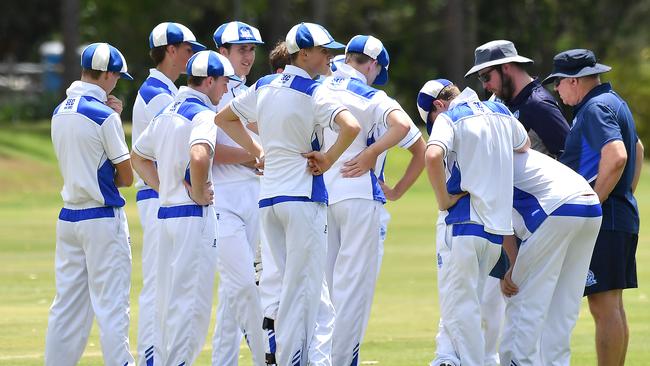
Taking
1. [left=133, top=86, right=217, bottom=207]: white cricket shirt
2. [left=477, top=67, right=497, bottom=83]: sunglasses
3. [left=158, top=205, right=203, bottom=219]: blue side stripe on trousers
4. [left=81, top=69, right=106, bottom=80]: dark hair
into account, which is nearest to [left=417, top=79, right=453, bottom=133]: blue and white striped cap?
[left=477, top=67, right=497, bottom=83]: sunglasses

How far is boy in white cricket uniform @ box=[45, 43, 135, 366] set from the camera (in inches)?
376

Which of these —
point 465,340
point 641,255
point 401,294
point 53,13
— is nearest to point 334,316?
point 465,340

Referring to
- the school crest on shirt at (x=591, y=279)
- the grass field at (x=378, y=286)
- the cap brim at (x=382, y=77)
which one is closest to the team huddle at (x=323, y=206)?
the school crest on shirt at (x=591, y=279)

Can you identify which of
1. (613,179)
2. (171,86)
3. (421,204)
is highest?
(171,86)

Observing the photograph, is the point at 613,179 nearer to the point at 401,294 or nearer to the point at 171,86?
the point at 171,86

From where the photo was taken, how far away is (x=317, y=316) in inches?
375

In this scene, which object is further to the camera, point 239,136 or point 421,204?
point 421,204

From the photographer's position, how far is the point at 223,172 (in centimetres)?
1017

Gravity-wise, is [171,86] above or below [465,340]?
above

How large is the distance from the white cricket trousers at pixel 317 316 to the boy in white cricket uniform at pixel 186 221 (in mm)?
426

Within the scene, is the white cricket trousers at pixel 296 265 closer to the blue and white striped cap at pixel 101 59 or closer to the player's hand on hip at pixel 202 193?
the player's hand on hip at pixel 202 193

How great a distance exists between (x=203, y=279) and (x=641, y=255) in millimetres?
11848

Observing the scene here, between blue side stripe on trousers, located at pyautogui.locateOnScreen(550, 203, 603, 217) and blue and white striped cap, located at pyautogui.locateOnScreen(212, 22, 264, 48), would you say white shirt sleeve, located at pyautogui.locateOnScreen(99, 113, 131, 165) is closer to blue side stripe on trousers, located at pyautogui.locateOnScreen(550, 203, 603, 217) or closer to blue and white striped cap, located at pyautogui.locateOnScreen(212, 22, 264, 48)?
blue and white striped cap, located at pyautogui.locateOnScreen(212, 22, 264, 48)

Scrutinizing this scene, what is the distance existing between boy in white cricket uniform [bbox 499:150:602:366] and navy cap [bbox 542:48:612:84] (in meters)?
0.74
